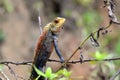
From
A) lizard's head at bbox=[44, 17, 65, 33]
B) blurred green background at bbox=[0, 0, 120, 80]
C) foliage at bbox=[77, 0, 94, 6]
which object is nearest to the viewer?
lizard's head at bbox=[44, 17, 65, 33]

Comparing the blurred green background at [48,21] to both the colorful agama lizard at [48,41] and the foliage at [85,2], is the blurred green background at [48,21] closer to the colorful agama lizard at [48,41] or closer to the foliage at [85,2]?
the foliage at [85,2]

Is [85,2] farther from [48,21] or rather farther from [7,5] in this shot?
[7,5]

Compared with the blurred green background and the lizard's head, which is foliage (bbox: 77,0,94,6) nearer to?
the blurred green background

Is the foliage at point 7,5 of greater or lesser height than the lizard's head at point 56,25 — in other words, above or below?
below

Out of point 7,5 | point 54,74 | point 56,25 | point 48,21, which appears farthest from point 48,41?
point 48,21

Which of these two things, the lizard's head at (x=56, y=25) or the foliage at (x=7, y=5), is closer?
the lizard's head at (x=56, y=25)

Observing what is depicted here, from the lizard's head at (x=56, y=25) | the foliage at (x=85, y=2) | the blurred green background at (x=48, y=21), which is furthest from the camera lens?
the foliage at (x=85, y=2)

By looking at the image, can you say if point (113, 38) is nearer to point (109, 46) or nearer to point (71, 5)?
point (109, 46)

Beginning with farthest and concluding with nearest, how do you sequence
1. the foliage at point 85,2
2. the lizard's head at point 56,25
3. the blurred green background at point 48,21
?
1. the foliage at point 85,2
2. the blurred green background at point 48,21
3. the lizard's head at point 56,25

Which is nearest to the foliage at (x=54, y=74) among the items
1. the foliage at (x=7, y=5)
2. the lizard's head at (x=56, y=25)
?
the lizard's head at (x=56, y=25)

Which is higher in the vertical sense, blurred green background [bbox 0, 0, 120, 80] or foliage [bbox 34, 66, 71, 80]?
foliage [bbox 34, 66, 71, 80]

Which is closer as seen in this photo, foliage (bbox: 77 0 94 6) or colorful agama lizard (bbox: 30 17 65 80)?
colorful agama lizard (bbox: 30 17 65 80)

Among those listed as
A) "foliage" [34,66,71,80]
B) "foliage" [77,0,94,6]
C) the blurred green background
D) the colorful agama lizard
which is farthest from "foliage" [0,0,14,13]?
the colorful agama lizard
